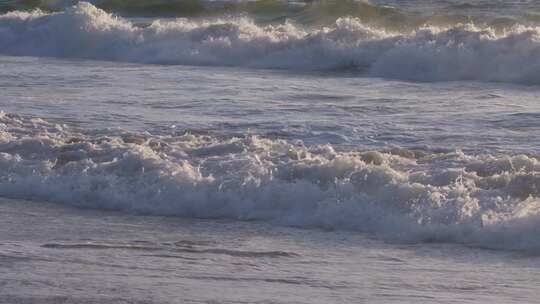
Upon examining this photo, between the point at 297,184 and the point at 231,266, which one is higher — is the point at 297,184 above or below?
above

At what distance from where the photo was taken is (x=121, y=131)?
39.5 ft

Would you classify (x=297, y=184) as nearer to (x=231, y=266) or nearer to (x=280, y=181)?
(x=280, y=181)

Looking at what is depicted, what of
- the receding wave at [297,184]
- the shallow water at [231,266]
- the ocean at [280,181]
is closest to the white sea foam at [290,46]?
the ocean at [280,181]

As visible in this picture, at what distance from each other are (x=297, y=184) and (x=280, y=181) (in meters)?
0.21

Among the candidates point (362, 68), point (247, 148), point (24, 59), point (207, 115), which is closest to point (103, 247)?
point (247, 148)

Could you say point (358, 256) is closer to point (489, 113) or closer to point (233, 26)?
point (489, 113)

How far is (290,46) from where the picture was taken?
21.2 meters

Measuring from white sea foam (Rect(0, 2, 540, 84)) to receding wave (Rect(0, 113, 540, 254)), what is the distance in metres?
7.72

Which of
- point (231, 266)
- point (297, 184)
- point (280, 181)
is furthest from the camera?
point (280, 181)

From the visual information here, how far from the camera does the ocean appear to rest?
706cm

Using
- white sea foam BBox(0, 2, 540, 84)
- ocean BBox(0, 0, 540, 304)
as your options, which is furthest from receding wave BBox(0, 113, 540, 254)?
white sea foam BBox(0, 2, 540, 84)

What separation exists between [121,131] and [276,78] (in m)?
6.29

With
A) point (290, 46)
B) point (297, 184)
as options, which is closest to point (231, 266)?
point (297, 184)

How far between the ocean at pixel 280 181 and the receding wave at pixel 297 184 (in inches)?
0.7
